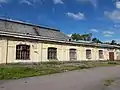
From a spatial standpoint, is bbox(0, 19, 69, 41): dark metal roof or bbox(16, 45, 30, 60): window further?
bbox(0, 19, 69, 41): dark metal roof

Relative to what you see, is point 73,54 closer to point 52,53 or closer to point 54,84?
point 52,53

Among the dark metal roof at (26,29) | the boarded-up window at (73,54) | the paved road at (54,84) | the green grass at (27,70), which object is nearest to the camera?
the paved road at (54,84)

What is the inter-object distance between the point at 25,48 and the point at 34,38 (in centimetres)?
182

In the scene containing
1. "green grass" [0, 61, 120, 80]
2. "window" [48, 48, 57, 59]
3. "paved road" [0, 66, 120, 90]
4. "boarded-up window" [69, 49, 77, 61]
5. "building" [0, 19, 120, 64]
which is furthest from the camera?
"boarded-up window" [69, 49, 77, 61]

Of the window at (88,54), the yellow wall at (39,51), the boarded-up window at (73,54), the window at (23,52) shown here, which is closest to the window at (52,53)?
the yellow wall at (39,51)

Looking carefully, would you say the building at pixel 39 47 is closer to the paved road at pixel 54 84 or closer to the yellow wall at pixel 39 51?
the yellow wall at pixel 39 51

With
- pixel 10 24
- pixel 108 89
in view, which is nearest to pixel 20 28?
pixel 10 24

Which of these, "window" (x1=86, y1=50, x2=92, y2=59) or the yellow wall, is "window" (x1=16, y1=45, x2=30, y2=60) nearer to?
the yellow wall

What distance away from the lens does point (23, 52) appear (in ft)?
73.9

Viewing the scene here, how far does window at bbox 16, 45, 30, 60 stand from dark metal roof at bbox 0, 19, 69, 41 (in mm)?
3177

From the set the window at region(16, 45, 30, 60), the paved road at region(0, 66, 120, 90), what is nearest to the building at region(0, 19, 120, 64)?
the window at region(16, 45, 30, 60)

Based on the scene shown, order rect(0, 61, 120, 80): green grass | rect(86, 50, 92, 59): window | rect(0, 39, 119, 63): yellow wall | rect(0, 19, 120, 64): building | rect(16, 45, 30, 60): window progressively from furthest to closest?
rect(86, 50, 92, 59): window < rect(16, 45, 30, 60): window < rect(0, 19, 120, 64): building < rect(0, 39, 119, 63): yellow wall < rect(0, 61, 120, 80): green grass

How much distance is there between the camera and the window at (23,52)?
21938 millimetres

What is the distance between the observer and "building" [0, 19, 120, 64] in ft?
68.8
